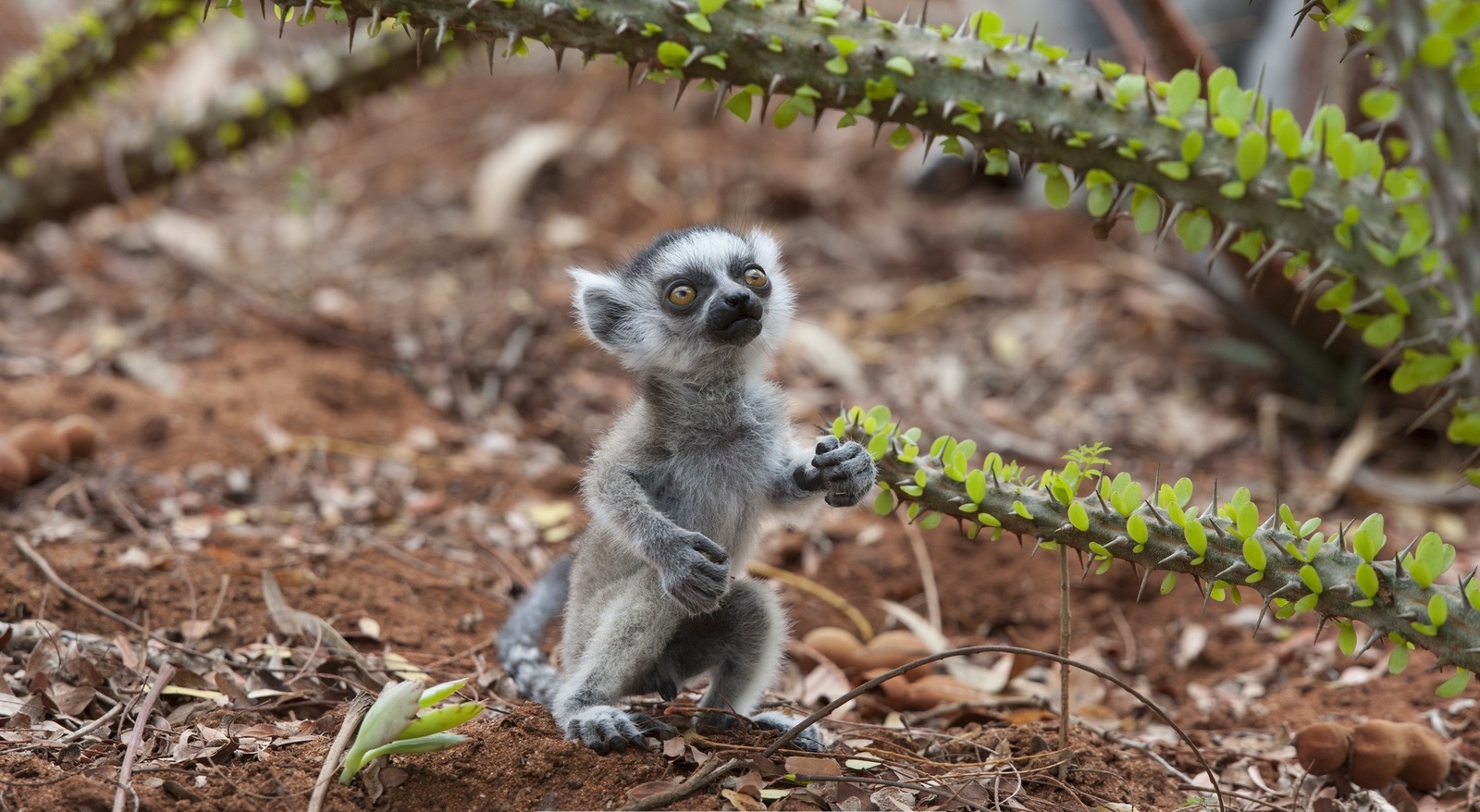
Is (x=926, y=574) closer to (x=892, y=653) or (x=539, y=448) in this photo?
(x=892, y=653)

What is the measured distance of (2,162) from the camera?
7.13m

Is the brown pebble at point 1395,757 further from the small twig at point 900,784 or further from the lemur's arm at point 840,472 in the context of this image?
the lemur's arm at point 840,472

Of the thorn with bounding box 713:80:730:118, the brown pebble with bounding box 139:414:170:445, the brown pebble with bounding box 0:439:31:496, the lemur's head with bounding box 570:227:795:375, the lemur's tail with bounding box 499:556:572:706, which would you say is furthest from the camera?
the brown pebble with bounding box 139:414:170:445

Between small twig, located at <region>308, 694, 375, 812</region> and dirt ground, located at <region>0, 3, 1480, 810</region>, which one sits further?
dirt ground, located at <region>0, 3, 1480, 810</region>

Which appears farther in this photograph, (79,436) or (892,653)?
(79,436)

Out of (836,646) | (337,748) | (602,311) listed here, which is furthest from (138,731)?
(836,646)

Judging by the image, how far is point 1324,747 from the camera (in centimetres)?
368

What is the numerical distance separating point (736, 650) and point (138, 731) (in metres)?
1.68

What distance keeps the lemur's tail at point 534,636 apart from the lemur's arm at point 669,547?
68 cm

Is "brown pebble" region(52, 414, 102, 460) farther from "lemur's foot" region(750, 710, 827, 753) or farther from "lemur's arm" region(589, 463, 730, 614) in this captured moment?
"lemur's foot" region(750, 710, 827, 753)

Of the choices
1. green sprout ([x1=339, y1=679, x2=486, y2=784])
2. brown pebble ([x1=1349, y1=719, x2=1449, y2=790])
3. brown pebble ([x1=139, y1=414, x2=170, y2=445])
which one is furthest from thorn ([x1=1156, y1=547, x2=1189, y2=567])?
brown pebble ([x1=139, y1=414, x2=170, y2=445])

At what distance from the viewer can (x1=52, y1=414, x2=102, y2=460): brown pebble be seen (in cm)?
535

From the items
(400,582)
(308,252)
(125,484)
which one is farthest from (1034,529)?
(308,252)

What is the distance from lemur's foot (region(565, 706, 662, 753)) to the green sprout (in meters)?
0.50
